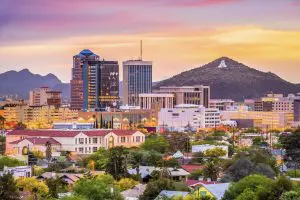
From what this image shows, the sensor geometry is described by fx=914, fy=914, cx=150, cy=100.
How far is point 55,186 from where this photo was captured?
44438 millimetres

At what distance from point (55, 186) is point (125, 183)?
6.24 metres

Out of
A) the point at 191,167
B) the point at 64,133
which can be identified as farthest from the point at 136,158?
the point at 64,133

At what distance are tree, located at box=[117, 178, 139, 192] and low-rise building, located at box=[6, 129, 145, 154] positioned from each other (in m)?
35.7

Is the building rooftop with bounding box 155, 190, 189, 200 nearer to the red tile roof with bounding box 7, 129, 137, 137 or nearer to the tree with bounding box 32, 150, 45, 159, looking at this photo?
the tree with bounding box 32, 150, 45, 159

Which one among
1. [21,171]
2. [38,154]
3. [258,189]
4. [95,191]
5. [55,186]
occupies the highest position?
[258,189]

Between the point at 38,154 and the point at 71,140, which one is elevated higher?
the point at 71,140

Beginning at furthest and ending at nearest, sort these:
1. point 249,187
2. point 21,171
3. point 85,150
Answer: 1. point 85,150
2. point 21,171
3. point 249,187

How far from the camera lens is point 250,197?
125 feet

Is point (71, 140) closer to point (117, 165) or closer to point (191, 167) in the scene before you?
point (191, 167)

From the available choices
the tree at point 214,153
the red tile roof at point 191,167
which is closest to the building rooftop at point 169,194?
the red tile roof at point 191,167

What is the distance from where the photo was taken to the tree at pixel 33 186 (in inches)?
1747

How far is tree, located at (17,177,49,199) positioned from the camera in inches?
1747

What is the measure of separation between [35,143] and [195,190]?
46330mm

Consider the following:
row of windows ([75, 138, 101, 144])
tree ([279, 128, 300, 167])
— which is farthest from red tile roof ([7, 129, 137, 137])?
tree ([279, 128, 300, 167])
